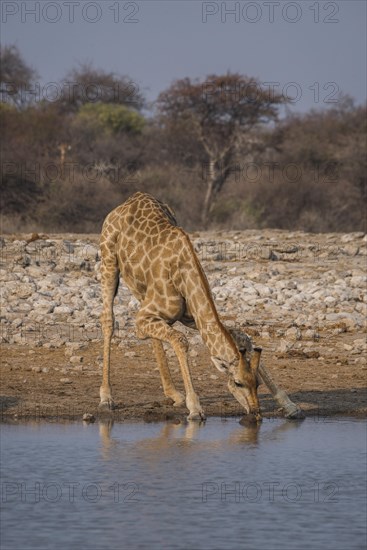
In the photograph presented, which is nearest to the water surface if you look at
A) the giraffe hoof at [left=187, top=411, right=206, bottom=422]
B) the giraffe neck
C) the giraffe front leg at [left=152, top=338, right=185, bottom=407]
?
the giraffe hoof at [left=187, top=411, right=206, bottom=422]

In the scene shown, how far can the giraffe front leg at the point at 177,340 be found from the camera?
1041 cm

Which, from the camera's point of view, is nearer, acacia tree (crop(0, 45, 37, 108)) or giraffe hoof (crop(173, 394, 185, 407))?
giraffe hoof (crop(173, 394, 185, 407))

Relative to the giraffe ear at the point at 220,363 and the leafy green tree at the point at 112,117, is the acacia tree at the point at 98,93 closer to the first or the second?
the leafy green tree at the point at 112,117

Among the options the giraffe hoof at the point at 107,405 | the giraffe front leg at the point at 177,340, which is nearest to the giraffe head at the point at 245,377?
the giraffe front leg at the point at 177,340

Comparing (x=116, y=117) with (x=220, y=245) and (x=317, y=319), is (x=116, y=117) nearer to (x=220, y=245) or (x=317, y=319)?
(x=220, y=245)

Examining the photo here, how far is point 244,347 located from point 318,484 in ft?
7.55

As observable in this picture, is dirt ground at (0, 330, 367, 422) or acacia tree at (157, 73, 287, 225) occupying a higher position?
acacia tree at (157, 73, 287, 225)

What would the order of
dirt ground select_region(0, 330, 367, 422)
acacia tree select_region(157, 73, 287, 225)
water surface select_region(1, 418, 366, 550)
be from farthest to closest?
acacia tree select_region(157, 73, 287, 225) < dirt ground select_region(0, 330, 367, 422) < water surface select_region(1, 418, 366, 550)

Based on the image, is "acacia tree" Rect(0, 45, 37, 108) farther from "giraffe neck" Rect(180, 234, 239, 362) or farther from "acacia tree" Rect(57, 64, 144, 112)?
"giraffe neck" Rect(180, 234, 239, 362)

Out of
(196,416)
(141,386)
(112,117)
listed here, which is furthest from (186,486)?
(112,117)

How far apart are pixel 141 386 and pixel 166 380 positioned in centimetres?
92

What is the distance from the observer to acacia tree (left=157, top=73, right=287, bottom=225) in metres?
40.6

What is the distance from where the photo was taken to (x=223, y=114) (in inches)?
1613

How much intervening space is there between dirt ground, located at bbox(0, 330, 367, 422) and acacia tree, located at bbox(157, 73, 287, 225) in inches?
1046
